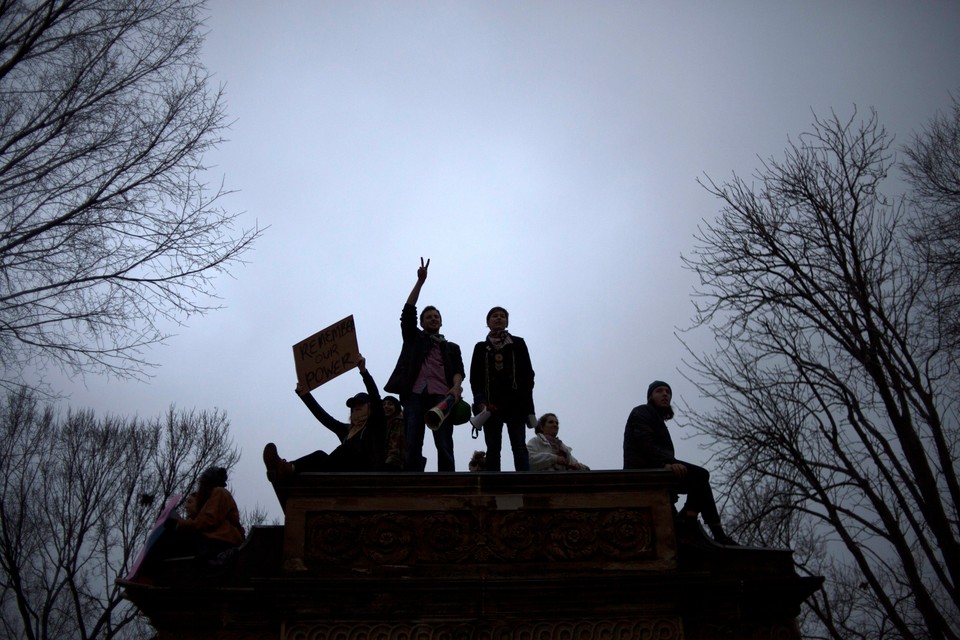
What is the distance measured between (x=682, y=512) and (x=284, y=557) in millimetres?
3933

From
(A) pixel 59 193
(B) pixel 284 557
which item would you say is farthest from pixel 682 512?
(A) pixel 59 193

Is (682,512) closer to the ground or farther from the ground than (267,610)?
farther from the ground

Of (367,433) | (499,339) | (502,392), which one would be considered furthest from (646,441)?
(367,433)

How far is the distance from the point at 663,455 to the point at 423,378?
2.72 meters

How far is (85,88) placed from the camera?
1028 cm

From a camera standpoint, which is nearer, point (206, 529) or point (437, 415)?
point (206, 529)

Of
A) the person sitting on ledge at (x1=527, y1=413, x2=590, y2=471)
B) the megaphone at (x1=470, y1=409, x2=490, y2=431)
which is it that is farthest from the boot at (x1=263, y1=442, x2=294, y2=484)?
the person sitting on ledge at (x1=527, y1=413, x2=590, y2=471)

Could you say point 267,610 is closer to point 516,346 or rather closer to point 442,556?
point 442,556

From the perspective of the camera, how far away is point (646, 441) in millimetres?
8281

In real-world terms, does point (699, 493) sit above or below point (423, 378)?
below

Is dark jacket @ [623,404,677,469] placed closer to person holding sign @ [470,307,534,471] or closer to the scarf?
person holding sign @ [470,307,534,471]

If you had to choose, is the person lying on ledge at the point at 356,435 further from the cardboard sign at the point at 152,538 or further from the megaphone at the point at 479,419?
the cardboard sign at the point at 152,538

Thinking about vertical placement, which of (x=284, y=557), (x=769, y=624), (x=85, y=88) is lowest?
(x=769, y=624)

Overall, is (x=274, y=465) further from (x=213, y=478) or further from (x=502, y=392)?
(x=502, y=392)
